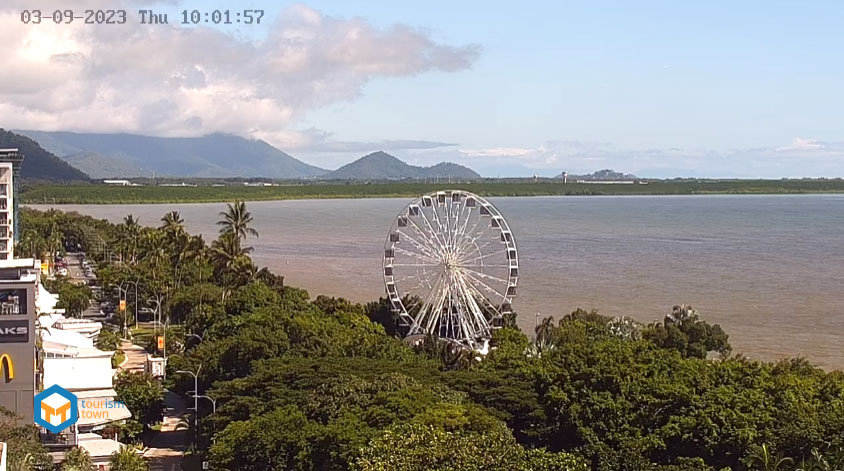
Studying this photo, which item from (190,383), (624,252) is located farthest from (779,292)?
(190,383)

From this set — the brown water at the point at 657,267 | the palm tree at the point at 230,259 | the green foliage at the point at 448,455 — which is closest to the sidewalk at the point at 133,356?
the palm tree at the point at 230,259

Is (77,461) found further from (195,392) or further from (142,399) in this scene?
(195,392)

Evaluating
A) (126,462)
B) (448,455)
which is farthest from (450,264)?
(448,455)

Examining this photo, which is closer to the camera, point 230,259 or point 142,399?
point 142,399

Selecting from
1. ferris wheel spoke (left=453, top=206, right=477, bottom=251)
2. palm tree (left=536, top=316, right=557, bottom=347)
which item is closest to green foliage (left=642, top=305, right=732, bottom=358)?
palm tree (left=536, top=316, right=557, bottom=347)

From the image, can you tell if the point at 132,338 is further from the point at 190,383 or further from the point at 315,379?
the point at 315,379

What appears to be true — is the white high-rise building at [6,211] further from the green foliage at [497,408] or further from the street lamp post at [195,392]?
the street lamp post at [195,392]
